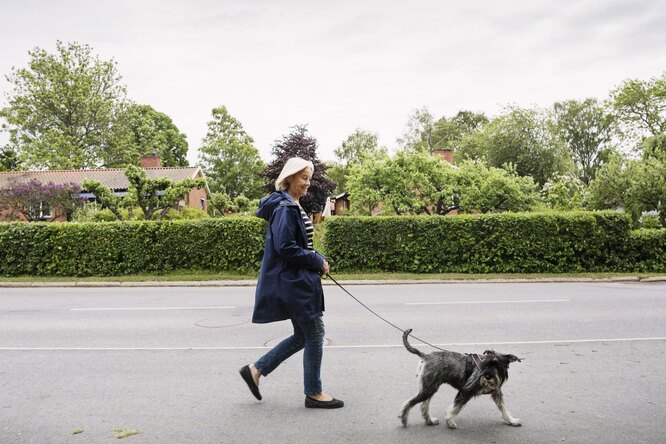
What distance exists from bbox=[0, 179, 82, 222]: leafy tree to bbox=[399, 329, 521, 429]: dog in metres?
32.0

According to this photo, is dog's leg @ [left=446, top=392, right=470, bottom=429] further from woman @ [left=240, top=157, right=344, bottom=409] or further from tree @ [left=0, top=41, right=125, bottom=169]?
tree @ [left=0, top=41, right=125, bottom=169]

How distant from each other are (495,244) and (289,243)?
43.6 feet

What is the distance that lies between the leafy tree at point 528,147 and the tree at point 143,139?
3000cm

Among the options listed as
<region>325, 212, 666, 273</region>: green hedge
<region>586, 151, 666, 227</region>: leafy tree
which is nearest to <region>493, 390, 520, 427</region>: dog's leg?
<region>325, 212, 666, 273</region>: green hedge

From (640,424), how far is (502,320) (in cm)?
438

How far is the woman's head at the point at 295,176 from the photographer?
4.29m

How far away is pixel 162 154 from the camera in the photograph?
6231 centimetres

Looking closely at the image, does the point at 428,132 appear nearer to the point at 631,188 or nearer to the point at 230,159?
the point at 230,159

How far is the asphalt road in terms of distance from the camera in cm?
392

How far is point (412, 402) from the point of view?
3.93m

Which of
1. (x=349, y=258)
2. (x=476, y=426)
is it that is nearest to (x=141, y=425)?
(x=476, y=426)

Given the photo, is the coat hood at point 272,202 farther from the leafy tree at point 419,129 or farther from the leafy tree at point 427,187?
the leafy tree at point 419,129

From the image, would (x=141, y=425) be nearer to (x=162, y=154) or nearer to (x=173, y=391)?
(x=173, y=391)

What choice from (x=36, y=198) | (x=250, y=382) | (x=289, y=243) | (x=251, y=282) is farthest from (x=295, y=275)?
(x=36, y=198)
